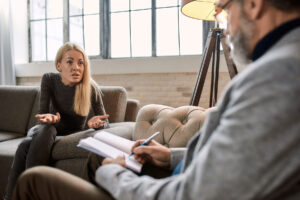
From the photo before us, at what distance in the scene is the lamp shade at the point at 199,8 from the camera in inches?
80.7

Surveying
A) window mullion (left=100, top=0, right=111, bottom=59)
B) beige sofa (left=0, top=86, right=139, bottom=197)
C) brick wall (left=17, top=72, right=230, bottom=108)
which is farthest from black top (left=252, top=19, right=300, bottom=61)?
window mullion (left=100, top=0, right=111, bottom=59)

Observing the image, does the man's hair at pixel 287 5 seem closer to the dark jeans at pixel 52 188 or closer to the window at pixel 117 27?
the dark jeans at pixel 52 188

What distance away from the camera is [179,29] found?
131 inches

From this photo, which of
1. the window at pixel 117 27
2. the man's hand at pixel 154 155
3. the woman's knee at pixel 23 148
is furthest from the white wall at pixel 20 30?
the man's hand at pixel 154 155

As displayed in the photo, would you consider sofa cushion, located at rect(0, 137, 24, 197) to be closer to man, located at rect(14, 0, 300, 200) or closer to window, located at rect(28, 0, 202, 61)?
man, located at rect(14, 0, 300, 200)

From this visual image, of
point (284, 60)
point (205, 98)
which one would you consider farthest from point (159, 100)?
point (284, 60)

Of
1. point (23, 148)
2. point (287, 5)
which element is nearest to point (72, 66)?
point (23, 148)

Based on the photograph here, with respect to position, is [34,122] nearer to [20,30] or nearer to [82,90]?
[82,90]

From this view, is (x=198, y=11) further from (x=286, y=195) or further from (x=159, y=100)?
(x=286, y=195)

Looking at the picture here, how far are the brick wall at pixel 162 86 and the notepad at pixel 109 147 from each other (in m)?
2.01

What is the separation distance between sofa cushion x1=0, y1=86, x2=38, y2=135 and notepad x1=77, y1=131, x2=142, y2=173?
1848 mm

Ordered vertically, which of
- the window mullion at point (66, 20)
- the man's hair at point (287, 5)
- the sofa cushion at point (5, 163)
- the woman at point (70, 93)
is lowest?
the sofa cushion at point (5, 163)

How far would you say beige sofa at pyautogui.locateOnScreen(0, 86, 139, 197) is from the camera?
1.73 metres

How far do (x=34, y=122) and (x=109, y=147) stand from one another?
A: 1.88 m
